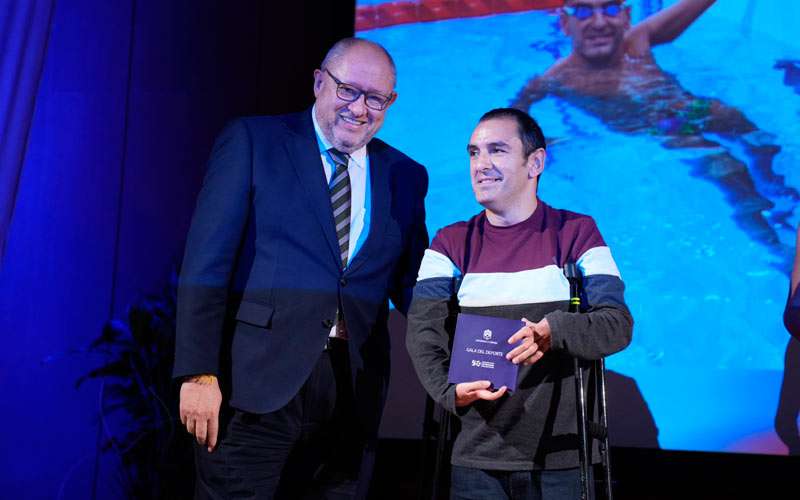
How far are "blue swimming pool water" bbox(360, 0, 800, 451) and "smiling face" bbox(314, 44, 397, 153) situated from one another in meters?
1.59

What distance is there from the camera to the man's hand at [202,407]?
1.85 m

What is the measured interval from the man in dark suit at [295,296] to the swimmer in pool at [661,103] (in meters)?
1.78

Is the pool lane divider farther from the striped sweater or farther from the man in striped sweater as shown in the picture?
the striped sweater

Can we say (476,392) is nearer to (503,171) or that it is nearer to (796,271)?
(503,171)

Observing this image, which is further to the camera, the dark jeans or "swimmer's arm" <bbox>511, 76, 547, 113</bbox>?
"swimmer's arm" <bbox>511, 76, 547, 113</bbox>

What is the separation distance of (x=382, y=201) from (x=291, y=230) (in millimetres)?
314

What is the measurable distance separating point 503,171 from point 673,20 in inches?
81.1

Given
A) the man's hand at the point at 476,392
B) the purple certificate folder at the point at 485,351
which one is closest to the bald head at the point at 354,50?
the purple certificate folder at the point at 485,351

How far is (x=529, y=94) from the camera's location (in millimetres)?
3705

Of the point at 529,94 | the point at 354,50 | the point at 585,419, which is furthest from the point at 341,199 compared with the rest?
the point at 529,94

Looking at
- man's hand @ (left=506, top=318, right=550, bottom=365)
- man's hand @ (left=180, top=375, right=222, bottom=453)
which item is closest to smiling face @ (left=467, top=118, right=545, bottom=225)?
man's hand @ (left=506, top=318, right=550, bottom=365)

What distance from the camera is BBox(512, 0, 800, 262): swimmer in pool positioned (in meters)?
3.34

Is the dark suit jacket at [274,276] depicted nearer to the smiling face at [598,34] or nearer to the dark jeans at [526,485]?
the dark jeans at [526,485]

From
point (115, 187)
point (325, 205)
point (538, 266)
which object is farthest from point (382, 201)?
point (115, 187)
